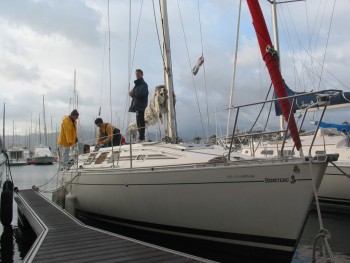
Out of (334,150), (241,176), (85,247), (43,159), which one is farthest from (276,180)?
(43,159)

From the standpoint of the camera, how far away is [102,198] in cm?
968

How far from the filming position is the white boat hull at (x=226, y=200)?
20.1ft

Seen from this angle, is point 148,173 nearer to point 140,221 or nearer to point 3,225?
point 140,221

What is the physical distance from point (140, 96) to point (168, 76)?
3.48 feet

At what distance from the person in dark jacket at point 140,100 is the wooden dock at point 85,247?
331cm

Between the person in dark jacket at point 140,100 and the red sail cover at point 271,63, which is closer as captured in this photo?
the red sail cover at point 271,63

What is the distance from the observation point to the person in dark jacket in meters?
10.6

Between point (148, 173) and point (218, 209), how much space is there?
1.80m

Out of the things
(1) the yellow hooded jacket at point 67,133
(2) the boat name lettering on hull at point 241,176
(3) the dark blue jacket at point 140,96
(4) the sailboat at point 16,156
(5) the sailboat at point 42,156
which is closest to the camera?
(2) the boat name lettering on hull at point 241,176

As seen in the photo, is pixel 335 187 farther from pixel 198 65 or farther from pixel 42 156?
pixel 42 156

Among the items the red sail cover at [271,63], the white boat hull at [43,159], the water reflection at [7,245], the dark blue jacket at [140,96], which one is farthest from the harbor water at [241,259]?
the white boat hull at [43,159]

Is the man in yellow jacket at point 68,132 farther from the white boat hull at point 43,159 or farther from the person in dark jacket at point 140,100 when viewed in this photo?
the white boat hull at point 43,159

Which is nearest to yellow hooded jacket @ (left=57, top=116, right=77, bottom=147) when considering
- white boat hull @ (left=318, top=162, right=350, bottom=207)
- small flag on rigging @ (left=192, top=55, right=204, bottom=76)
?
small flag on rigging @ (left=192, top=55, right=204, bottom=76)

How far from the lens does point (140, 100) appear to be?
10.7 metres
